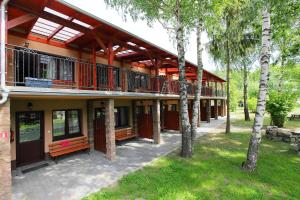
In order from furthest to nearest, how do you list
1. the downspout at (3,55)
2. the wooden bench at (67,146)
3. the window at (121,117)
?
1. the window at (121,117)
2. the wooden bench at (67,146)
3. the downspout at (3,55)

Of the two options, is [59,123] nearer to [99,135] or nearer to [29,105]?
[29,105]

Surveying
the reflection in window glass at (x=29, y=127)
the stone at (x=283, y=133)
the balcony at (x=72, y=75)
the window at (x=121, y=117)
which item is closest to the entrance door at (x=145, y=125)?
the window at (x=121, y=117)

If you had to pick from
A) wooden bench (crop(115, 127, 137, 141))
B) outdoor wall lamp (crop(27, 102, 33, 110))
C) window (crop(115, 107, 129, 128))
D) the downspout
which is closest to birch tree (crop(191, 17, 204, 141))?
wooden bench (crop(115, 127, 137, 141))

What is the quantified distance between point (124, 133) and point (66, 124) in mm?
3808

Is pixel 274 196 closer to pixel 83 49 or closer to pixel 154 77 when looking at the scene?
pixel 154 77

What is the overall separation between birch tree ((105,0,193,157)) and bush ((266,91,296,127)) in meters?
11.5

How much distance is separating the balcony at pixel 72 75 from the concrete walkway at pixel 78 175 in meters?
3.26

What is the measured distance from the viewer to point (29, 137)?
27.4ft

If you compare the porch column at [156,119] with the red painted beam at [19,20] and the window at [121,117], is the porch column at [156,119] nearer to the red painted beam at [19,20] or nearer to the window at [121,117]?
the window at [121,117]

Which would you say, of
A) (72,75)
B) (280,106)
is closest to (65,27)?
(72,75)

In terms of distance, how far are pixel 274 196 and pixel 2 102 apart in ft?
26.0

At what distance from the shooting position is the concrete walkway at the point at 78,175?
581 cm

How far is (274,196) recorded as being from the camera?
18.6 ft

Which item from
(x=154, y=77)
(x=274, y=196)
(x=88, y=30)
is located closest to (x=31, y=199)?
(x=88, y=30)
